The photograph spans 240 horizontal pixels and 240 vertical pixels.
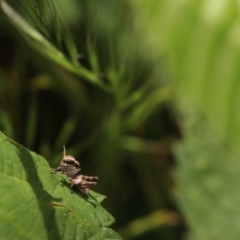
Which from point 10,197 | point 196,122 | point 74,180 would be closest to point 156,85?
point 196,122

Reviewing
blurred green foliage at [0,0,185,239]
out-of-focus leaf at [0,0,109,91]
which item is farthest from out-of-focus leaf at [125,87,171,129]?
out-of-focus leaf at [0,0,109,91]

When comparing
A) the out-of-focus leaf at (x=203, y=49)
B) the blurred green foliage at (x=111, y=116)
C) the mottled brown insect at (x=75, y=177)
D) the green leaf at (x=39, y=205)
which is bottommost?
the green leaf at (x=39, y=205)

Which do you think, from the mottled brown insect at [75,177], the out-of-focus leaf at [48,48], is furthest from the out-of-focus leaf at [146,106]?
the mottled brown insect at [75,177]

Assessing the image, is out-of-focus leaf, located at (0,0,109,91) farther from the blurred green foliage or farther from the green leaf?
the green leaf

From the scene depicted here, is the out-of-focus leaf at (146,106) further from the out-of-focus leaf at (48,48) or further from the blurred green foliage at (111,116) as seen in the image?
the out-of-focus leaf at (48,48)

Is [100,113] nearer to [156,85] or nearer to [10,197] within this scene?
[156,85]

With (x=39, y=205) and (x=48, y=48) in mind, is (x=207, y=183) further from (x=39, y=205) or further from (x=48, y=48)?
(x=39, y=205)

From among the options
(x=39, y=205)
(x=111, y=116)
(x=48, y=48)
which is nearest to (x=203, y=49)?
(x=111, y=116)
